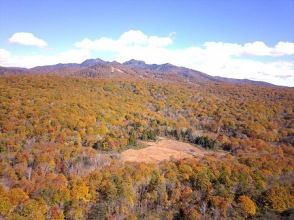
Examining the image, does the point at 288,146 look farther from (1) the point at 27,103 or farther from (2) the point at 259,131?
(1) the point at 27,103

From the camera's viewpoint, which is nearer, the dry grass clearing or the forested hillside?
the forested hillside

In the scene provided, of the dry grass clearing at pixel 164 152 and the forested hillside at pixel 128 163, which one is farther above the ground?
the forested hillside at pixel 128 163

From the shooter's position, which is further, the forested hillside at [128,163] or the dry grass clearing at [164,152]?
the dry grass clearing at [164,152]

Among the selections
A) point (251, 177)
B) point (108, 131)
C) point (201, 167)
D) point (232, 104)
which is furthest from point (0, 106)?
point (232, 104)

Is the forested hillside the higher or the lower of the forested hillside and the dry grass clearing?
the higher

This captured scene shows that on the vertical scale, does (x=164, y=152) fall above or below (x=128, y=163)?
below
